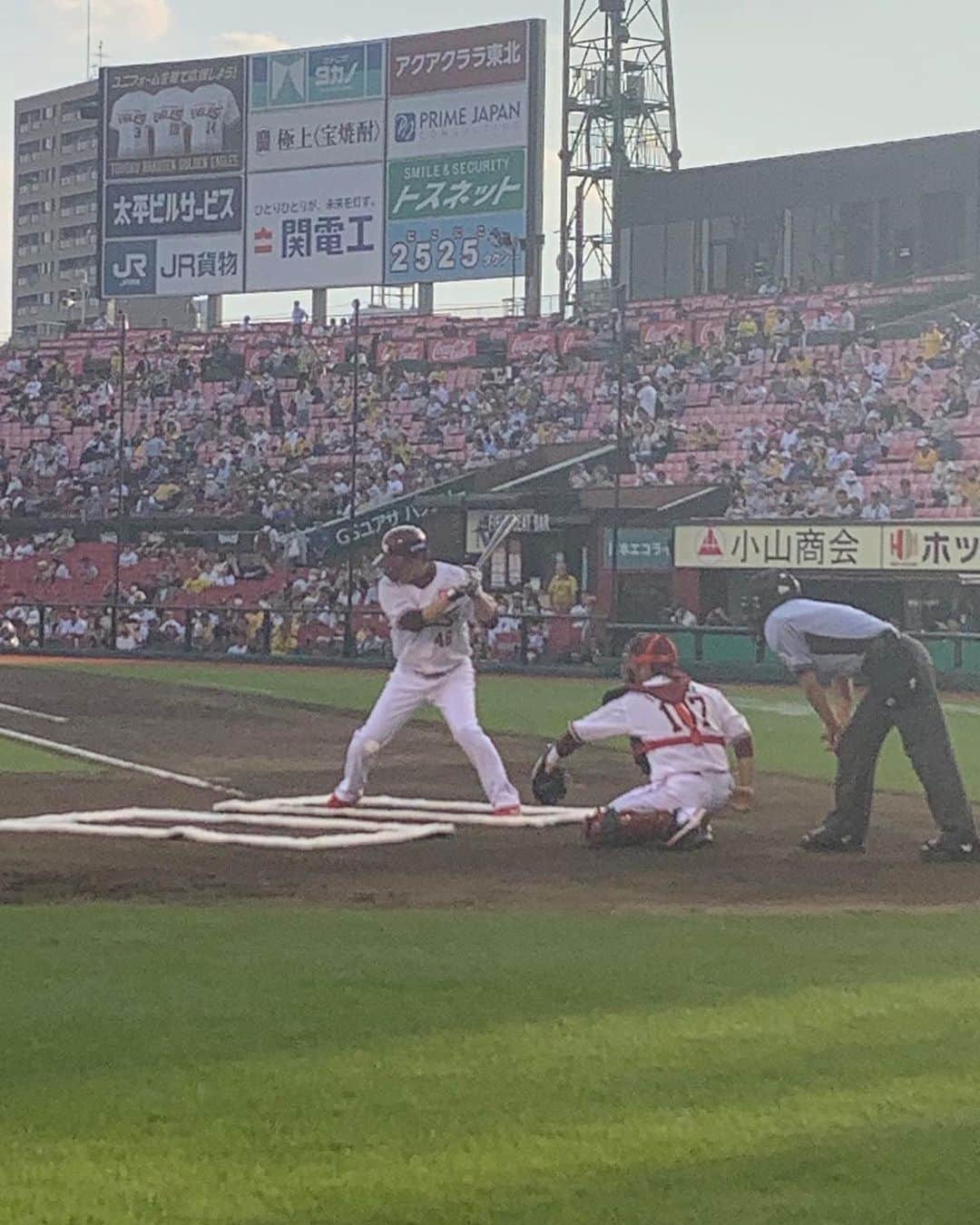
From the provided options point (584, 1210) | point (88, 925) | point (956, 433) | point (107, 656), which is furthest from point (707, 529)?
point (584, 1210)

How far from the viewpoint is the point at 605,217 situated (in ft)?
163

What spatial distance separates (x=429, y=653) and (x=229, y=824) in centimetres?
161

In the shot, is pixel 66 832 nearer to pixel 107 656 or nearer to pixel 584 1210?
pixel 584 1210

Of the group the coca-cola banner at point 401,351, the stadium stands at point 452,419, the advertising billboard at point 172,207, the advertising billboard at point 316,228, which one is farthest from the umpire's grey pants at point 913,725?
the advertising billboard at point 172,207

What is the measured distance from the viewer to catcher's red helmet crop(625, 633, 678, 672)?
36.8ft

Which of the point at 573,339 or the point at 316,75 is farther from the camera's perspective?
the point at 316,75

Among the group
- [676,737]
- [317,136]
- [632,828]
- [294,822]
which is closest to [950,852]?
[676,737]

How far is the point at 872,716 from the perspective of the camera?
10992 millimetres

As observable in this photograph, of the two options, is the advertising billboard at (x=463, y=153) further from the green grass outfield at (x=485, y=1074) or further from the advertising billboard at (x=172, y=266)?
the green grass outfield at (x=485, y=1074)

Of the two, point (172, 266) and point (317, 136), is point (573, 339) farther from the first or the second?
point (172, 266)

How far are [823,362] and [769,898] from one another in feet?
101

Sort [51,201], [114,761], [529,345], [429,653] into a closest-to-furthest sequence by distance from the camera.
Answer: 1. [429,653]
2. [114,761]
3. [529,345]
4. [51,201]

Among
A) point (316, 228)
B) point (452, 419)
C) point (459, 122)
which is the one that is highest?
point (459, 122)

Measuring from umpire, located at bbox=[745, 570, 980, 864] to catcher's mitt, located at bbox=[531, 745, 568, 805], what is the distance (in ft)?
5.47
